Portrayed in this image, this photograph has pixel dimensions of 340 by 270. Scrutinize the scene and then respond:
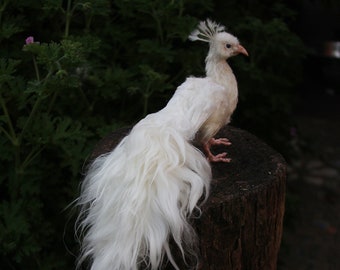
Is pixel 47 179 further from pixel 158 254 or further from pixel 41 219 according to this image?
pixel 158 254

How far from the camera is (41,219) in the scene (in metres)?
2.78

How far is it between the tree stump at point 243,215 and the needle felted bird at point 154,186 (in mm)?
71

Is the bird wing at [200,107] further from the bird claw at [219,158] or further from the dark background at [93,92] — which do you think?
the dark background at [93,92]

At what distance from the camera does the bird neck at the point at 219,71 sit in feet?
7.37

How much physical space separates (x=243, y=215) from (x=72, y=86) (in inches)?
37.2

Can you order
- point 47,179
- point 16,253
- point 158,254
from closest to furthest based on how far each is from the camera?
point 158,254, point 16,253, point 47,179

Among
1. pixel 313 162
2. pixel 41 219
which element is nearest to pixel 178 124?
pixel 41 219

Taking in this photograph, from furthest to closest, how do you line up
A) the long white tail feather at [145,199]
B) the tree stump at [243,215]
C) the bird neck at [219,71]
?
the bird neck at [219,71]
the tree stump at [243,215]
the long white tail feather at [145,199]

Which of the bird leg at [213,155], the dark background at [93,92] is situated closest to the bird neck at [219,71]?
the bird leg at [213,155]

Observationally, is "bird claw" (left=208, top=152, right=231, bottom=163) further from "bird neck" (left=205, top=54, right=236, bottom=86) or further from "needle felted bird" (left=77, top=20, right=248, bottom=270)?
"bird neck" (left=205, top=54, right=236, bottom=86)

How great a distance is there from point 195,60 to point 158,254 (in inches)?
61.0

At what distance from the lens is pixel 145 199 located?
1.88 m

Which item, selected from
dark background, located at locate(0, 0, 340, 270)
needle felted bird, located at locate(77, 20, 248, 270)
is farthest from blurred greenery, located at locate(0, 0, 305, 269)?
needle felted bird, located at locate(77, 20, 248, 270)

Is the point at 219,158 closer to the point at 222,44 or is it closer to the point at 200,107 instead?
the point at 200,107
